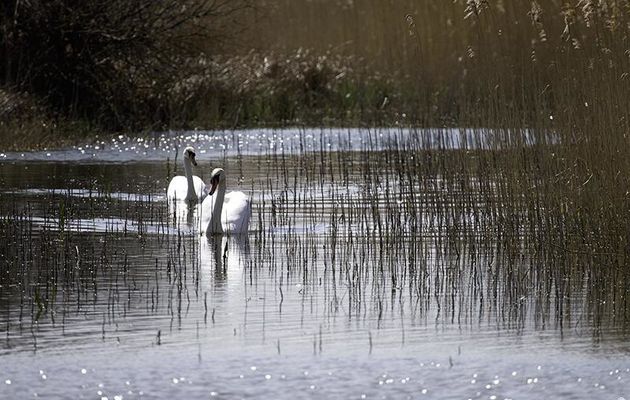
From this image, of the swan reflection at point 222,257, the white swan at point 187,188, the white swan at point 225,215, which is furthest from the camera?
the white swan at point 187,188

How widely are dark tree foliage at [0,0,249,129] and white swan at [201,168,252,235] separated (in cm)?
1111

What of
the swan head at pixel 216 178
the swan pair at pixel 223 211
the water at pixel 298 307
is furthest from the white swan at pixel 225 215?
the water at pixel 298 307

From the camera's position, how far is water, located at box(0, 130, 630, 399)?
7332 mm

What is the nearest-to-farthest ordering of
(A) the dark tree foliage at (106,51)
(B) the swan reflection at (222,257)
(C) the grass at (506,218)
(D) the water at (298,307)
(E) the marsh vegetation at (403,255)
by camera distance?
(D) the water at (298,307)
(E) the marsh vegetation at (403,255)
(C) the grass at (506,218)
(B) the swan reflection at (222,257)
(A) the dark tree foliage at (106,51)

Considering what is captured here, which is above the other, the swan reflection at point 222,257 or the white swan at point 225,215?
the white swan at point 225,215

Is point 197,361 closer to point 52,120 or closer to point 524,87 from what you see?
point 524,87

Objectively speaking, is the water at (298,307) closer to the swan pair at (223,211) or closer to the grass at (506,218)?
the grass at (506,218)

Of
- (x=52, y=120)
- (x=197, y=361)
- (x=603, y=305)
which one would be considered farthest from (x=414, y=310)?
(x=52, y=120)

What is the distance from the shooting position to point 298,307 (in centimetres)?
915

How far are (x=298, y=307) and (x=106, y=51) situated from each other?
1661cm

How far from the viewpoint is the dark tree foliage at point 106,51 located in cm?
2464

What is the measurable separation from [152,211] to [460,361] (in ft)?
21.9

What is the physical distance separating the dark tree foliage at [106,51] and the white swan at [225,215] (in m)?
11.1

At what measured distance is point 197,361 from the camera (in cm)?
766
